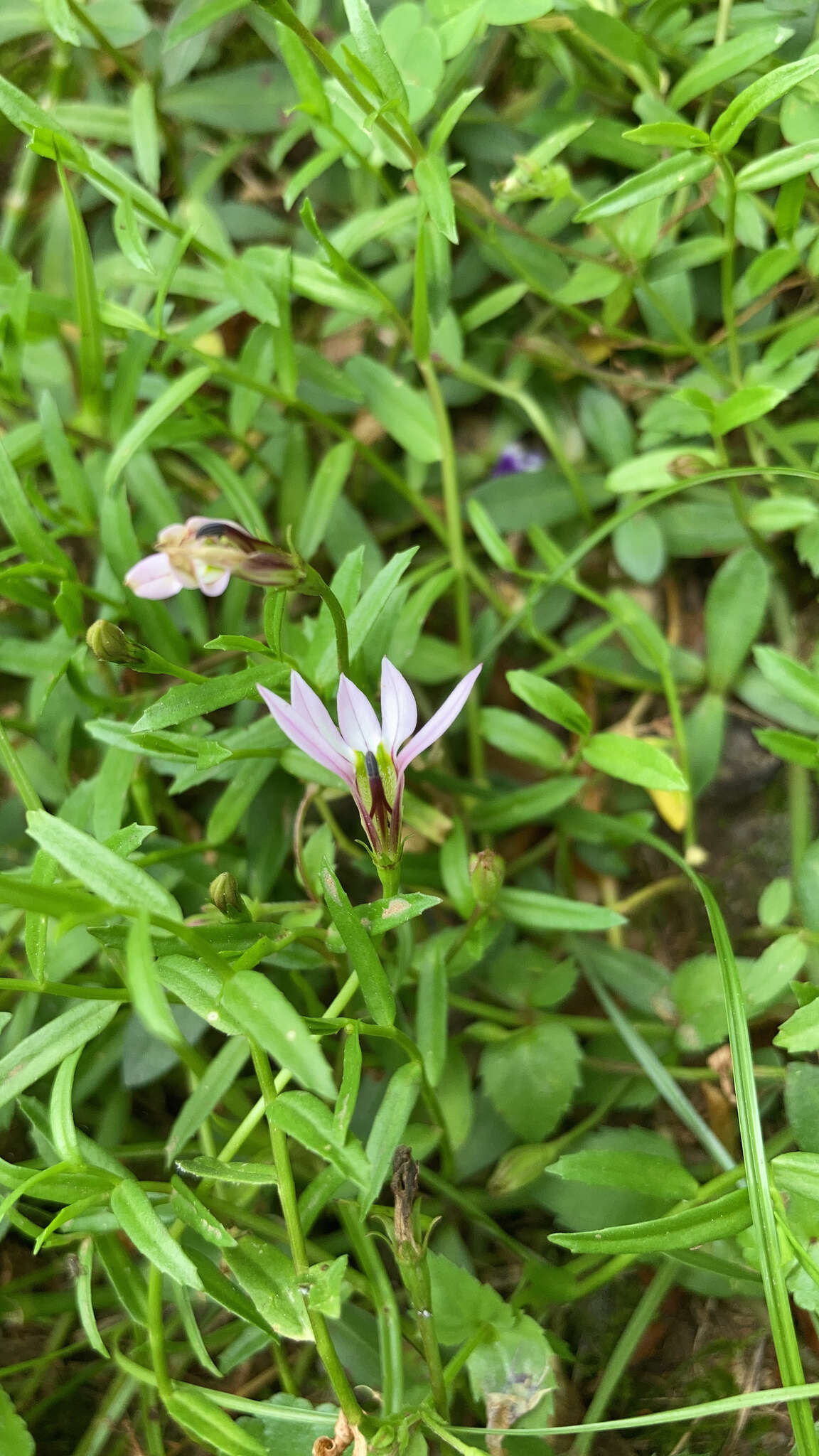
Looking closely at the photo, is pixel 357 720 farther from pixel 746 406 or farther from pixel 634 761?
pixel 746 406

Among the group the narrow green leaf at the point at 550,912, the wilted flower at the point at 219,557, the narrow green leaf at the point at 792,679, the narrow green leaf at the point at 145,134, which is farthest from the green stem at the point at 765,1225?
the narrow green leaf at the point at 145,134

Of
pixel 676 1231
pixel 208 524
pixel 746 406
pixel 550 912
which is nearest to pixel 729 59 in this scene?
pixel 746 406

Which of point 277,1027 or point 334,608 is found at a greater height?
point 334,608

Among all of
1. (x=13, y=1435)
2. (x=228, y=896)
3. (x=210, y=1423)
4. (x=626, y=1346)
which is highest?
(x=228, y=896)

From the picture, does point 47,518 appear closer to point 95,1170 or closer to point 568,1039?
point 95,1170

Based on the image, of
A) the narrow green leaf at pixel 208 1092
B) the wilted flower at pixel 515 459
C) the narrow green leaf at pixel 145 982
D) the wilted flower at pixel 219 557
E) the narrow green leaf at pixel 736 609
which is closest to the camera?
the narrow green leaf at pixel 145 982

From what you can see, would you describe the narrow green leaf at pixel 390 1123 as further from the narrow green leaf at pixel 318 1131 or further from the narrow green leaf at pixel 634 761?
the narrow green leaf at pixel 634 761

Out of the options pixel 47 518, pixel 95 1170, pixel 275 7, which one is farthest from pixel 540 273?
pixel 95 1170
